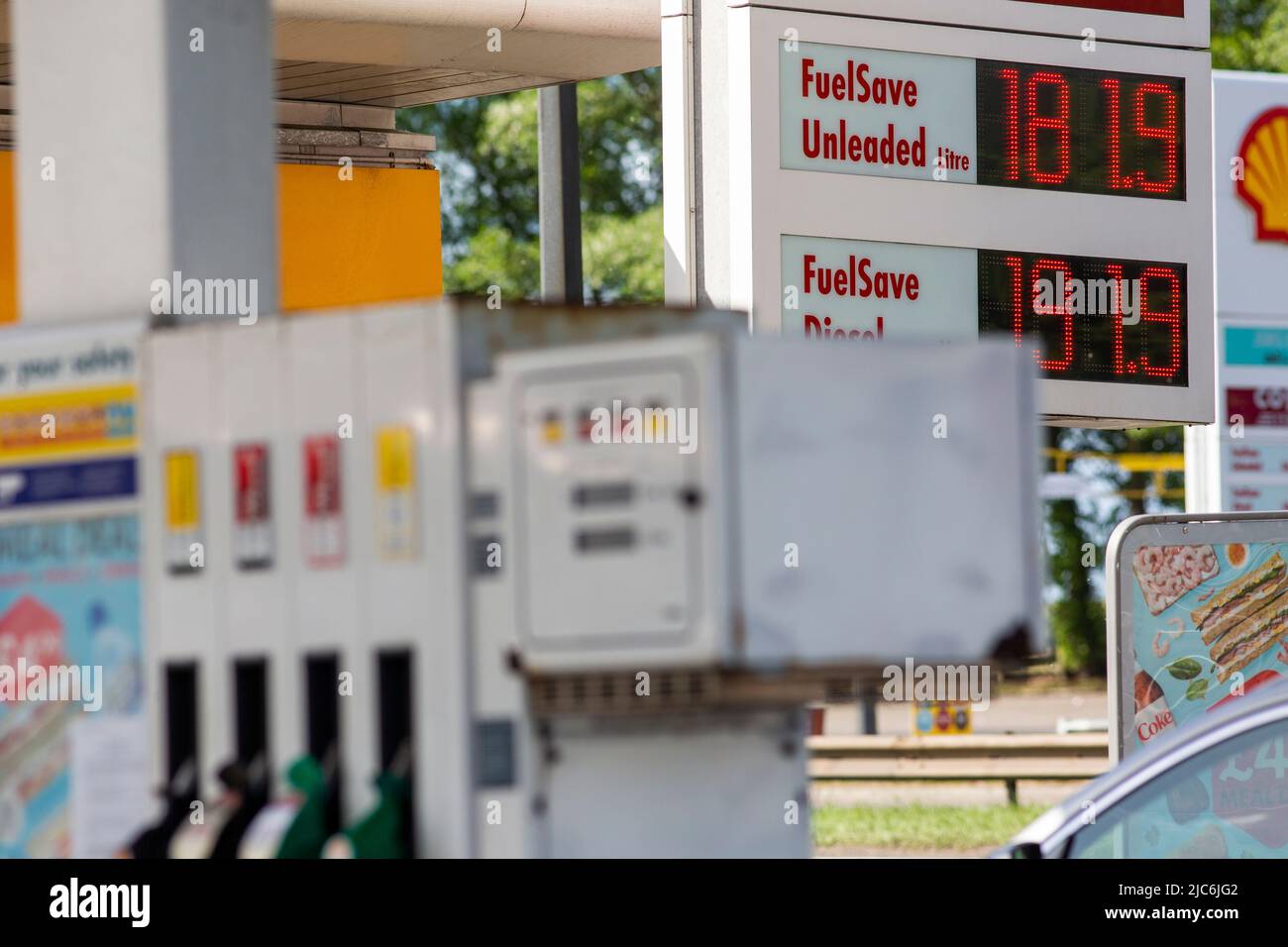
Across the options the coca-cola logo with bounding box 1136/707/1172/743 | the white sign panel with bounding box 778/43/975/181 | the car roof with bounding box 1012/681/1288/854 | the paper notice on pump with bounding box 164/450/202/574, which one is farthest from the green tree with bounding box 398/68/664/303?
the paper notice on pump with bounding box 164/450/202/574

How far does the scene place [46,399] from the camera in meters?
4.63

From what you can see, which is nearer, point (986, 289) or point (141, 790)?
point (141, 790)

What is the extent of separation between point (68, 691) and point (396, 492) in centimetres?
99

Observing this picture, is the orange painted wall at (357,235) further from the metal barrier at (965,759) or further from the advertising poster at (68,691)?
the advertising poster at (68,691)

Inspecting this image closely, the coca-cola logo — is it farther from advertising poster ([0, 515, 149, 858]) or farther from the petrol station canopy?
advertising poster ([0, 515, 149, 858])

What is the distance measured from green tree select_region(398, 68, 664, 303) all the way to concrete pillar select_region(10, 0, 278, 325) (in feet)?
65.4

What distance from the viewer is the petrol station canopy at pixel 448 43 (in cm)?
991

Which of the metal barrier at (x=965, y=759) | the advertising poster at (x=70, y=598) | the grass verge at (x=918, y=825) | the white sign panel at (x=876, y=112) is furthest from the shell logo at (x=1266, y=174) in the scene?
the advertising poster at (x=70, y=598)

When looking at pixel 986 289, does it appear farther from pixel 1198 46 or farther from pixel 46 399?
pixel 46 399

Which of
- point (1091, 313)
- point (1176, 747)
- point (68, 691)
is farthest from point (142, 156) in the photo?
point (1091, 313)

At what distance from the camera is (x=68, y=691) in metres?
4.61

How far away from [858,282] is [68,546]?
4.84m
